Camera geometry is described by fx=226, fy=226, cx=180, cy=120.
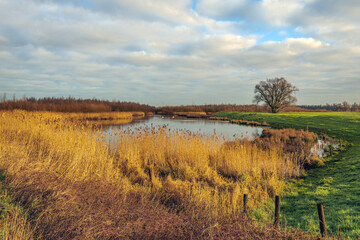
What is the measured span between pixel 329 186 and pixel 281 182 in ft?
4.59

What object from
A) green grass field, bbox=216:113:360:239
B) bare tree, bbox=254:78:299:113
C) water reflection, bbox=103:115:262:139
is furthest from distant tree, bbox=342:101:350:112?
green grass field, bbox=216:113:360:239

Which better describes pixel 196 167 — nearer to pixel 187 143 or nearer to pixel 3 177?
pixel 187 143

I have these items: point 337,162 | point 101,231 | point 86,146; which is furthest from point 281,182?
point 86,146

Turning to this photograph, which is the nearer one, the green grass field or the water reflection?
the green grass field

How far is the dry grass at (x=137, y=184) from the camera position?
3.30 m

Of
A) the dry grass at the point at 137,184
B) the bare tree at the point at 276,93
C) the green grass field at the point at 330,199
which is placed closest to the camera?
the dry grass at the point at 137,184

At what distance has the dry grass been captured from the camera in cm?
330

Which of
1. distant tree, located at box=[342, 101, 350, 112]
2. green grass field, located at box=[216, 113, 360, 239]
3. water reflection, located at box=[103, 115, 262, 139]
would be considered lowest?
green grass field, located at box=[216, 113, 360, 239]

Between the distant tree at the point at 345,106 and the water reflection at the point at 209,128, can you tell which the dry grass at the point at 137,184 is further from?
the distant tree at the point at 345,106

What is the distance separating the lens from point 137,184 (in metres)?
6.80

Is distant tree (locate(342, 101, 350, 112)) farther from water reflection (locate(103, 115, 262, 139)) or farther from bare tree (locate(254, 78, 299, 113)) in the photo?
water reflection (locate(103, 115, 262, 139))

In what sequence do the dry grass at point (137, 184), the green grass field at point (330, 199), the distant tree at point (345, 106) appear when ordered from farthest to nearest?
1. the distant tree at point (345, 106)
2. the green grass field at point (330, 199)
3. the dry grass at point (137, 184)

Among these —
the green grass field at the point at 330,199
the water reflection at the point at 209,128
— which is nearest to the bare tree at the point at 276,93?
the water reflection at the point at 209,128

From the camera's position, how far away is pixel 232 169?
8.27 m
